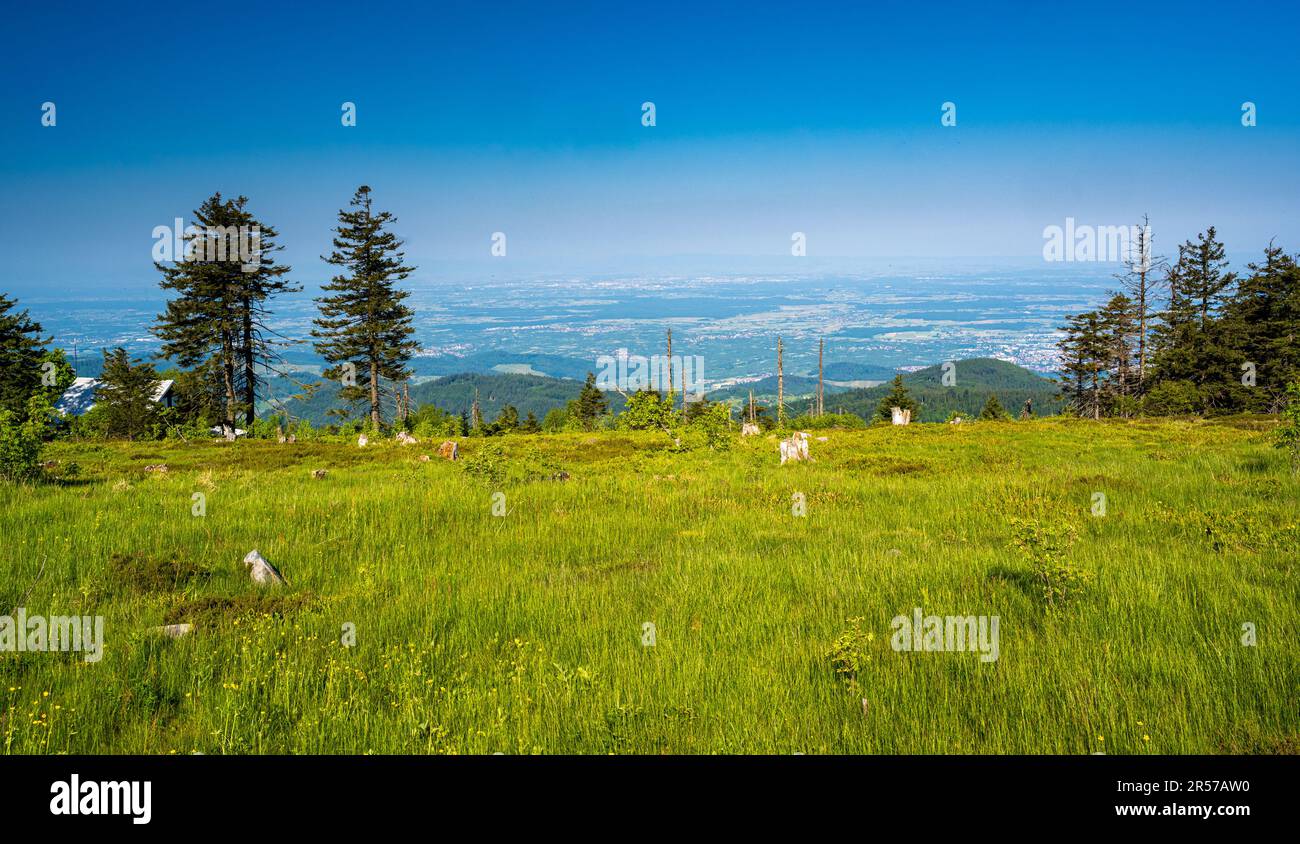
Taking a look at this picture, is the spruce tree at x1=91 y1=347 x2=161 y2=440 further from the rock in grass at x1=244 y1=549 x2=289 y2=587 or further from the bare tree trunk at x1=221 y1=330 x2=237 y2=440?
the rock in grass at x1=244 y1=549 x2=289 y2=587

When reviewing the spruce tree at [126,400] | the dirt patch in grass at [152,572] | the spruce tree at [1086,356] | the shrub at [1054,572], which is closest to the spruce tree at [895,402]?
the spruce tree at [1086,356]

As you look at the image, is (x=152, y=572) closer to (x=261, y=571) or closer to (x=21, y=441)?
(x=261, y=571)

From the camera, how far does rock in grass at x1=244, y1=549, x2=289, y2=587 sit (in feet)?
30.9

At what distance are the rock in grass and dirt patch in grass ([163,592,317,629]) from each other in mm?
681

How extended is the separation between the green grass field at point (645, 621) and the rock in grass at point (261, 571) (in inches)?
11.1

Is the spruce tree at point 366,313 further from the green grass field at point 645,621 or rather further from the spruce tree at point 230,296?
the green grass field at point 645,621

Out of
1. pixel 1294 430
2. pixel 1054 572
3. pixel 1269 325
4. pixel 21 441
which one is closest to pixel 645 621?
pixel 1054 572

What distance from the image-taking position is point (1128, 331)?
7231cm

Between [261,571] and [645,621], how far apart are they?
5840 millimetres

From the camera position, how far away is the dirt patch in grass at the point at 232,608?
25.5ft

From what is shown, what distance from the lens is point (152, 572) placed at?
9336 millimetres

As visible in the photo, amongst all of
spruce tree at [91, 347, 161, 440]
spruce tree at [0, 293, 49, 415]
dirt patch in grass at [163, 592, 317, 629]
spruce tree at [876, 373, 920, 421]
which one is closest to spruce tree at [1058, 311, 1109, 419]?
spruce tree at [876, 373, 920, 421]
